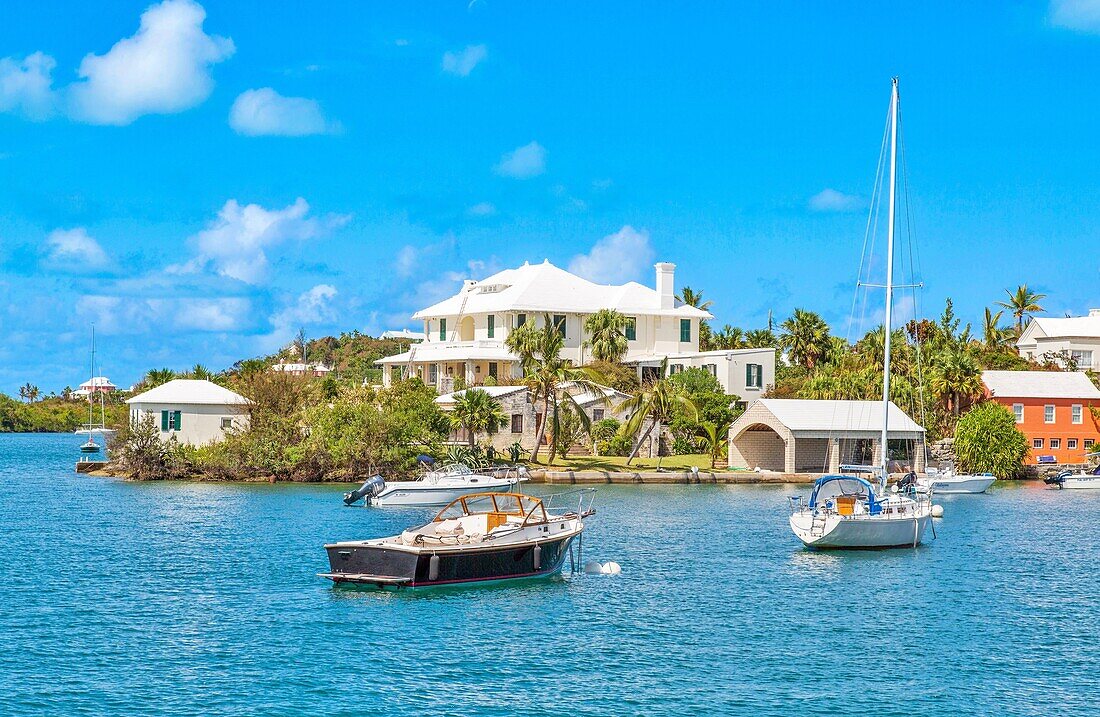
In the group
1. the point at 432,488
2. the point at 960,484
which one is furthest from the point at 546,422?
the point at 960,484

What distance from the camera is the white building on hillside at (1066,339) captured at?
370ft

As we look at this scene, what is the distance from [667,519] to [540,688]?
29.7m

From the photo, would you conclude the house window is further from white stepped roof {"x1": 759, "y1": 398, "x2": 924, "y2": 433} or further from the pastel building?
white stepped roof {"x1": 759, "y1": 398, "x2": 924, "y2": 433}

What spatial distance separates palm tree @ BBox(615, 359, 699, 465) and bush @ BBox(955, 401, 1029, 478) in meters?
17.9

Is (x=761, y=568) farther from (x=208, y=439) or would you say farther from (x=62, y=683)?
(x=208, y=439)

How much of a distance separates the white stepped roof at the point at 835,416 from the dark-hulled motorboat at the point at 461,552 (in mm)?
41497

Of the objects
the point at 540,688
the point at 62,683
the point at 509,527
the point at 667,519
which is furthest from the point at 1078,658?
the point at 667,519

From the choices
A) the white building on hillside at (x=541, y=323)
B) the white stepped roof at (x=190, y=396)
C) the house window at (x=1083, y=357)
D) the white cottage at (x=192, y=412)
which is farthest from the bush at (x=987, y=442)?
the white stepped roof at (x=190, y=396)

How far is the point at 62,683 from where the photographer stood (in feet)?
85.8

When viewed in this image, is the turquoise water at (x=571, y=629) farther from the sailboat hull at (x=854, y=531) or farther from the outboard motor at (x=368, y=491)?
the outboard motor at (x=368, y=491)

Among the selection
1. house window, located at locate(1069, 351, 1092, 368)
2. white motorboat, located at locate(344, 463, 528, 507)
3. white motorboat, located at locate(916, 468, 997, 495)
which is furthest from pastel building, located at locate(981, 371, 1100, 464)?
white motorboat, located at locate(344, 463, 528, 507)

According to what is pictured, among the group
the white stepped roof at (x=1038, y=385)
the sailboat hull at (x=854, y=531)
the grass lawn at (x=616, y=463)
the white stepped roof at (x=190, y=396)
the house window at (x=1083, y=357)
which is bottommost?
the sailboat hull at (x=854, y=531)

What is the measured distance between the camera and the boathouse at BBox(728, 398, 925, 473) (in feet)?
259

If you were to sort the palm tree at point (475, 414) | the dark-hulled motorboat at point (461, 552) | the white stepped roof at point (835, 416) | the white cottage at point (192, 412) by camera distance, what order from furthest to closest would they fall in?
the white cottage at point (192, 412), the white stepped roof at point (835, 416), the palm tree at point (475, 414), the dark-hulled motorboat at point (461, 552)
